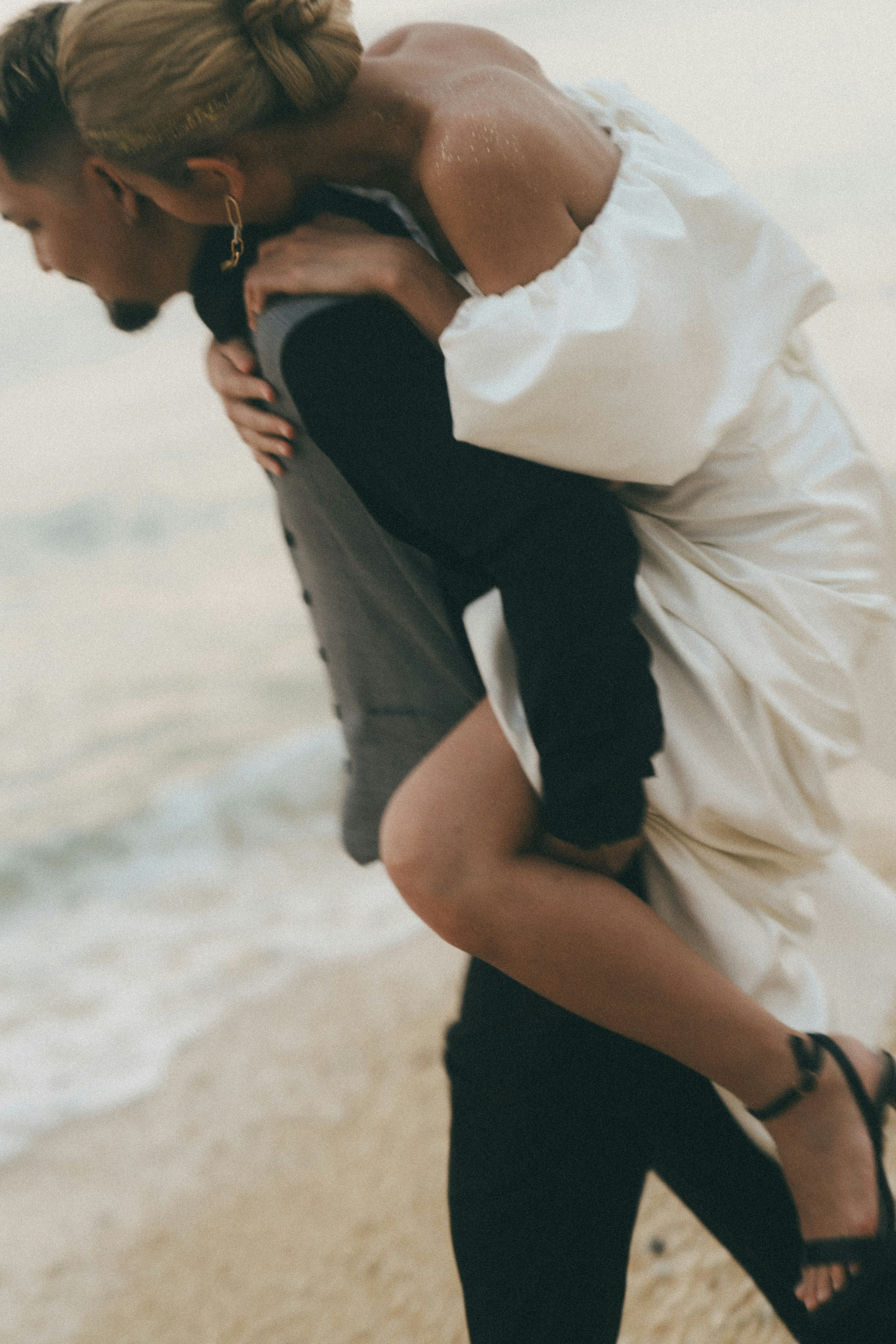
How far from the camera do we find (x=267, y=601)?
11.2m

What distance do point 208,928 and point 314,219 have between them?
4.23 meters

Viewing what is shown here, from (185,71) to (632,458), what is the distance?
1.83 feet

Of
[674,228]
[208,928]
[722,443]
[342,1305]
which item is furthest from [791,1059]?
[208,928]

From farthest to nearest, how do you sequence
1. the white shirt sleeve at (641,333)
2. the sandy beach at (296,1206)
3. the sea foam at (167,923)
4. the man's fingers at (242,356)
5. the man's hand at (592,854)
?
the sea foam at (167,923)
the sandy beach at (296,1206)
the man's fingers at (242,356)
the man's hand at (592,854)
the white shirt sleeve at (641,333)

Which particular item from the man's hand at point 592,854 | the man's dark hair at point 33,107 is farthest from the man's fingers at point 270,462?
the man's hand at point 592,854

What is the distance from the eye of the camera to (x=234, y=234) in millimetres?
1281

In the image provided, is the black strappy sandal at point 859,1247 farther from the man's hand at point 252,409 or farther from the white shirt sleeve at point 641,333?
the man's hand at point 252,409

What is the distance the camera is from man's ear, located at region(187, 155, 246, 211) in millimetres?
1181

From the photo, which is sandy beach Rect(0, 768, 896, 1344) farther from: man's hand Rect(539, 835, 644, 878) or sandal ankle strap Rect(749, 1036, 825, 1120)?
man's hand Rect(539, 835, 644, 878)

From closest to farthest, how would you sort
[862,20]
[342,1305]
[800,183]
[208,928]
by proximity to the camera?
[342,1305], [208,928], [862,20], [800,183]

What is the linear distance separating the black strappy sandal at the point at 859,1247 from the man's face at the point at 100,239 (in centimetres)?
108

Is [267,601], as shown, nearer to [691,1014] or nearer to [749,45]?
[749,45]

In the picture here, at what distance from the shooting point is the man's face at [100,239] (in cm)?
131

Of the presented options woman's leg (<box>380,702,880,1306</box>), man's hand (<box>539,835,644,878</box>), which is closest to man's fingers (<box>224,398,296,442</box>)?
woman's leg (<box>380,702,880,1306</box>)
